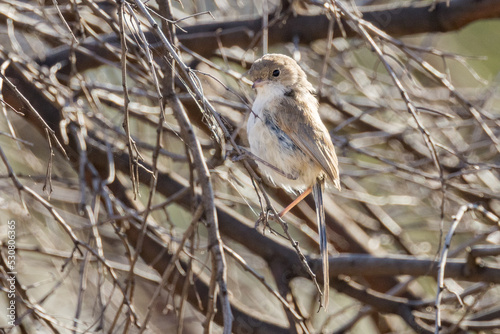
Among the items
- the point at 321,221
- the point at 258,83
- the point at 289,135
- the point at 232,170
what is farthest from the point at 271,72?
the point at 321,221

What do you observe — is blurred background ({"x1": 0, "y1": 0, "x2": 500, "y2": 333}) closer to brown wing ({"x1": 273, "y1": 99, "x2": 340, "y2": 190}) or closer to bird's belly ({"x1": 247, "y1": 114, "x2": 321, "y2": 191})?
bird's belly ({"x1": 247, "y1": 114, "x2": 321, "y2": 191})

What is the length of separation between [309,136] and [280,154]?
0.21 metres

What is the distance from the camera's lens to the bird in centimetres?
405

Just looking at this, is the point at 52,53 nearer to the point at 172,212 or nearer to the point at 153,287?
the point at 153,287

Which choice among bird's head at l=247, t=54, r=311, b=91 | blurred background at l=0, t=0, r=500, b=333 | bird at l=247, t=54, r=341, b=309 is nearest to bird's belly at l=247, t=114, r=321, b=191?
bird at l=247, t=54, r=341, b=309

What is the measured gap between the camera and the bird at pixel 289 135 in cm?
405

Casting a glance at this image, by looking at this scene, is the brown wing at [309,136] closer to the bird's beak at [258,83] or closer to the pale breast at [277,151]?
the pale breast at [277,151]

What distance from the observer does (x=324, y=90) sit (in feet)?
18.2

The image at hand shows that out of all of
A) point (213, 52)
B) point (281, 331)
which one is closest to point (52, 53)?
point (213, 52)

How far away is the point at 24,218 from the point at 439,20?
3.16 metres

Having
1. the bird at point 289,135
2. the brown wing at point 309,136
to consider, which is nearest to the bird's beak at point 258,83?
the bird at point 289,135

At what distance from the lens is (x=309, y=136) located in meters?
4.12

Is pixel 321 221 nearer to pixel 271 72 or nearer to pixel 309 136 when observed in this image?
pixel 309 136

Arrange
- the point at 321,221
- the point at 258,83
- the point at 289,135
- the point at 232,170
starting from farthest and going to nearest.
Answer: the point at 232,170
the point at 258,83
the point at 289,135
the point at 321,221
